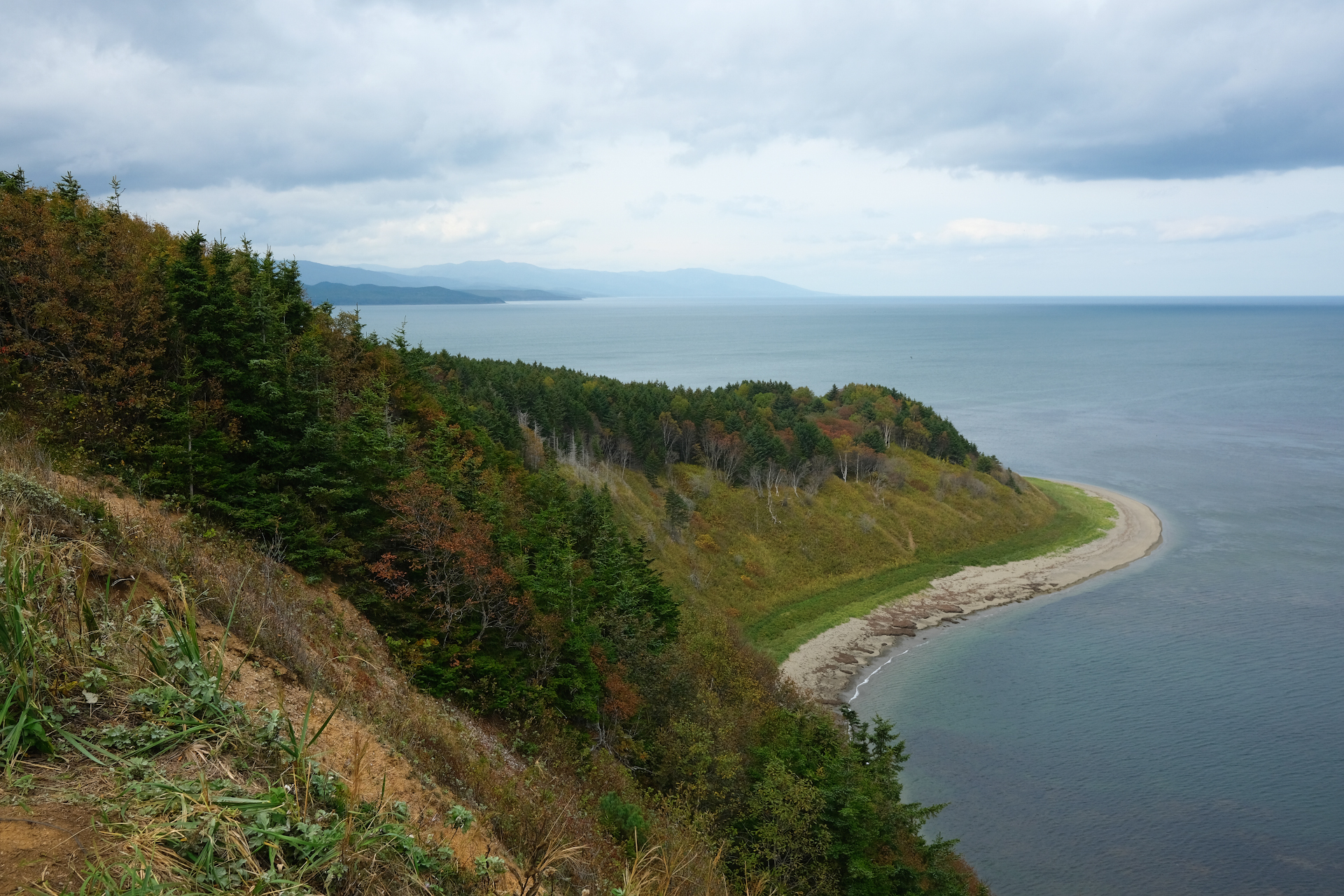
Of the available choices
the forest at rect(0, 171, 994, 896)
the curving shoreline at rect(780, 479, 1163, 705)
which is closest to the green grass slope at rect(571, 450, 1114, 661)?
the curving shoreline at rect(780, 479, 1163, 705)

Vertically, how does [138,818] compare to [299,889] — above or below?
above

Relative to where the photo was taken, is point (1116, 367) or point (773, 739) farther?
point (1116, 367)

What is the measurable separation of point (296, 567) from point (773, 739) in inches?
650

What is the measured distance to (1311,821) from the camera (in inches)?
1259

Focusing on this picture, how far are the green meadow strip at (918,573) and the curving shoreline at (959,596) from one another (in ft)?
2.68

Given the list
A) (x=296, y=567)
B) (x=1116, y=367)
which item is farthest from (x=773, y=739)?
(x=1116, y=367)

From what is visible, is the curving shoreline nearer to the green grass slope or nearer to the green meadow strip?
the green meadow strip

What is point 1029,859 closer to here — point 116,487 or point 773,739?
point 773,739

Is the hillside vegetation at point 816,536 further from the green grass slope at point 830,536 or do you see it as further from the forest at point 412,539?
the forest at point 412,539

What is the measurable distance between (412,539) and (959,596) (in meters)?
49.7

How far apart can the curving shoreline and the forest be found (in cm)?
1569

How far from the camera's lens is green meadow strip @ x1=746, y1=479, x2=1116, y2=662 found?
2040 inches

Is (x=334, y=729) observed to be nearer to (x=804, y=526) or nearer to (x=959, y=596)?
(x=959, y=596)

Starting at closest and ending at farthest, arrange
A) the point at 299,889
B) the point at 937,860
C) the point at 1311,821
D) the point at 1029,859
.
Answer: the point at 299,889 < the point at 937,860 < the point at 1029,859 < the point at 1311,821
